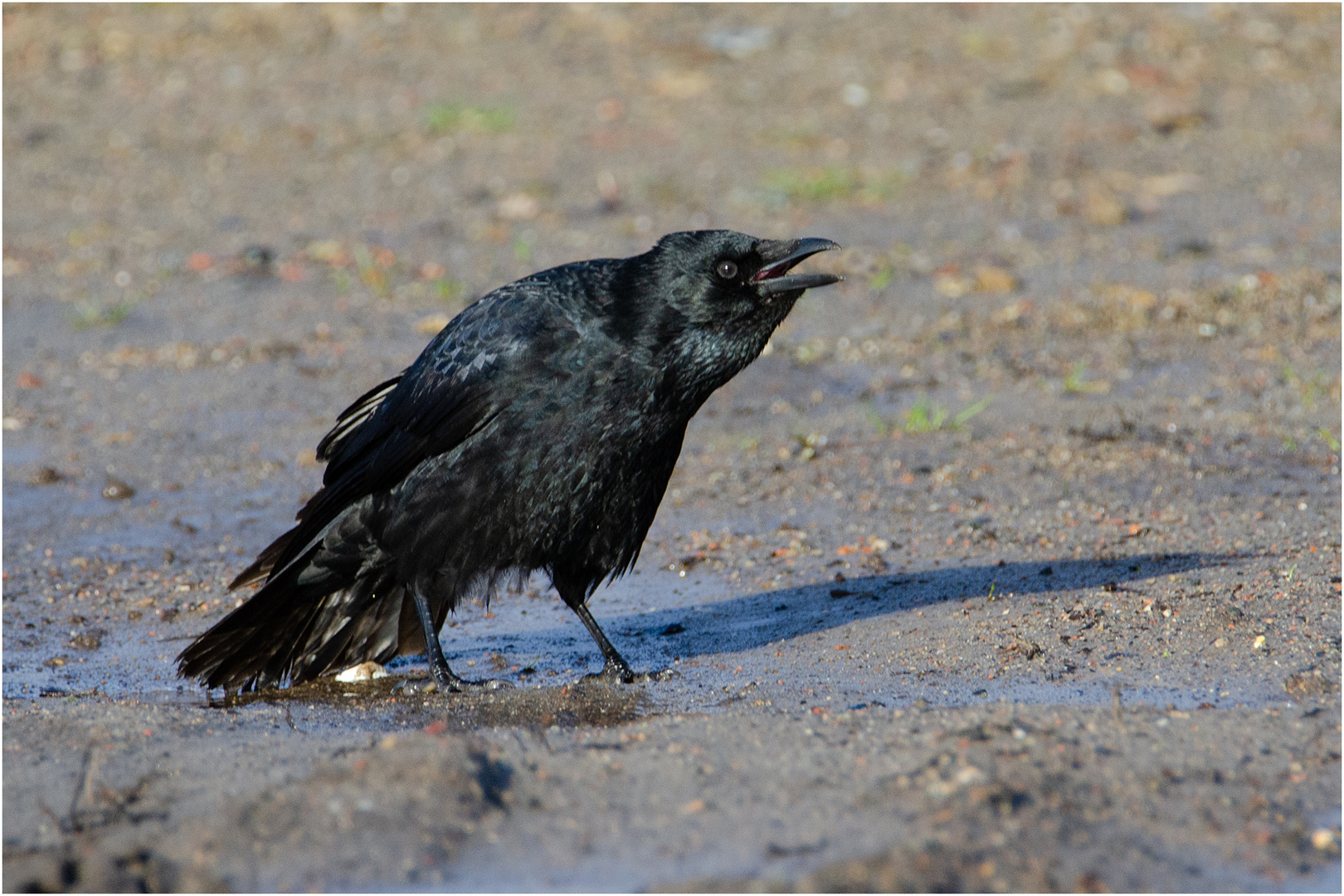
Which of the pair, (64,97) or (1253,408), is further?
(64,97)

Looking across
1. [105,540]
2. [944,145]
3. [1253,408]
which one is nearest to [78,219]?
[105,540]

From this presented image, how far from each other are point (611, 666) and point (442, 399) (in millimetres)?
1039

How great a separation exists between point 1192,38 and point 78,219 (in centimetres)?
952

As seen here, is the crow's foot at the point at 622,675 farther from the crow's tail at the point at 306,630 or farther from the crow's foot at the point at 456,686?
the crow's tail at the point at 306,630

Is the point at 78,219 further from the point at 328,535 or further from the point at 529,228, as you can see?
the point at 328,535

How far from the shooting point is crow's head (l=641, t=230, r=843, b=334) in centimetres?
457

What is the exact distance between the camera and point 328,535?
5.00m

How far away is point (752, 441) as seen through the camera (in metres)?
7.39

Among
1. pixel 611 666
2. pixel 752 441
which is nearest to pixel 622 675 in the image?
pixel 611 666

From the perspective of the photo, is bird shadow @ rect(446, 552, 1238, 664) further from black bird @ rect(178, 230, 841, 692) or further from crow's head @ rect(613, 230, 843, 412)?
crow's head @ rect(613, 230, 843, 412)

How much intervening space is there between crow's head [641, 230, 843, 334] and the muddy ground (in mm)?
1177

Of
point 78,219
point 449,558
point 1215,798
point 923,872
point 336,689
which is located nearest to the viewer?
point 923,872

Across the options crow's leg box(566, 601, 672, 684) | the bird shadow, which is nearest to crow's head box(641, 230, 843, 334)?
crow's leg box(566, 601, 672, 684)

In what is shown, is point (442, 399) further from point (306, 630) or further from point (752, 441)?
point (752, 441)
